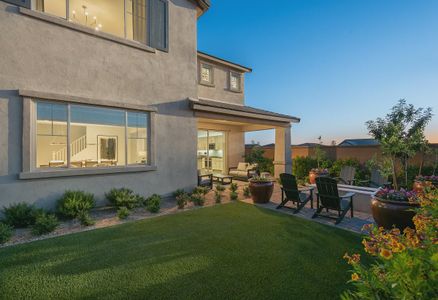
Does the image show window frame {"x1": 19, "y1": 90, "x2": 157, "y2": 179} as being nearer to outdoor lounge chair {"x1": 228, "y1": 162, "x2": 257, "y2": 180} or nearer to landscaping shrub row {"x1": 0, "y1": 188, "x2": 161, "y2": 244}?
landscaping shrub row {"x1": 0, "y1": 188, "x2": 161, "y2": 244}

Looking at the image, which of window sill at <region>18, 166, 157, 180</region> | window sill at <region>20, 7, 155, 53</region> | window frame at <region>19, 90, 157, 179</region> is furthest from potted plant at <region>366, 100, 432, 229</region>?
window sill at <region>20, 7, 155, 53</region>

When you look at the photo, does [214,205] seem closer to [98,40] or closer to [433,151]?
[98,40]

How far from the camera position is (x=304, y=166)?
12.5 metres

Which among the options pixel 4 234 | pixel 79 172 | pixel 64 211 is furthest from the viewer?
pixel 79 172

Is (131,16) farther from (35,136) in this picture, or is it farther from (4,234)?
(4,234)

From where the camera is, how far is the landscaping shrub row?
4.63 meters

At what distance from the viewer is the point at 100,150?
6965mm

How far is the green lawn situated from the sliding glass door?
974cm

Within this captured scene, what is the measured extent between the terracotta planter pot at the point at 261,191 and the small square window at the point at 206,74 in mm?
7502

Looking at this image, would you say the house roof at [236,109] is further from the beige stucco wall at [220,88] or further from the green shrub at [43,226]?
the green shrub at [43,226]

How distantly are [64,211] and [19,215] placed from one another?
866 millimetres

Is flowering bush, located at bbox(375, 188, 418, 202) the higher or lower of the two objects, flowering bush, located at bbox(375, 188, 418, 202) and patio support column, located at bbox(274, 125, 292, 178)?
the lower

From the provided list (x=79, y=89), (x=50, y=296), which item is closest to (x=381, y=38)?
(x=79, y=89)

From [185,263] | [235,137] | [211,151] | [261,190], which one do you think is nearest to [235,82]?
[235,137]
